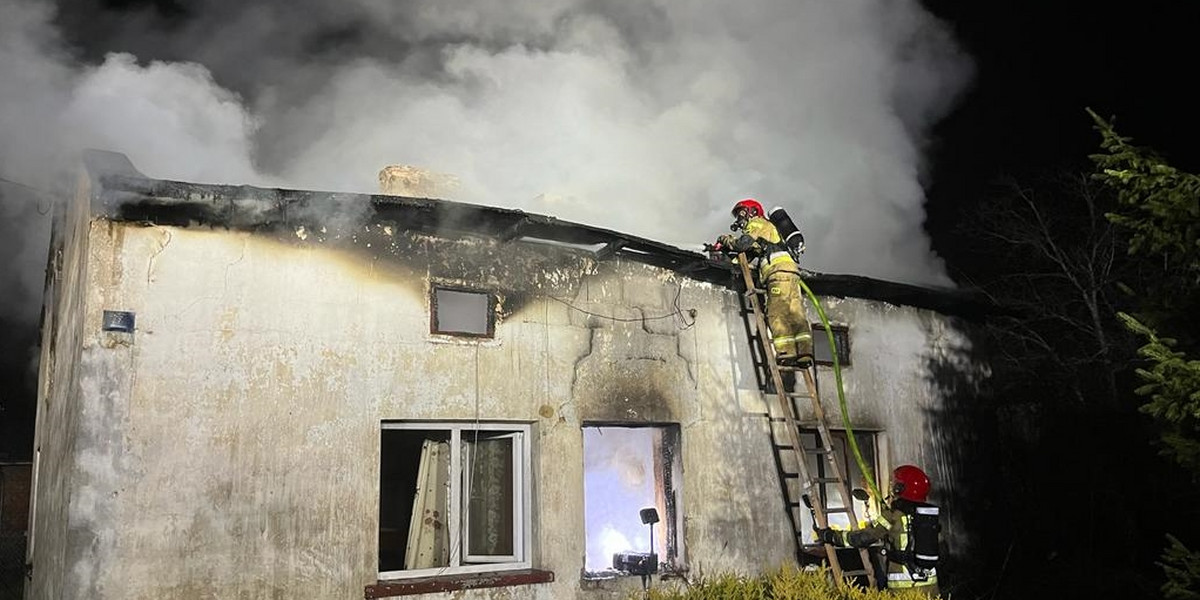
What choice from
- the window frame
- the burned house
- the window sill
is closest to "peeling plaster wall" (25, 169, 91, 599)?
the burned house

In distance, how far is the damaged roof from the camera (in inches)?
193

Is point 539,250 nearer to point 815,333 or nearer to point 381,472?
point 381,472

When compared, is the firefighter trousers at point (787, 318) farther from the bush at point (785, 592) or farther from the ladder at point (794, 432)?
the bush at point (785, 592)

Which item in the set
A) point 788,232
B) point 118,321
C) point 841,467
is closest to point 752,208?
point 788,232

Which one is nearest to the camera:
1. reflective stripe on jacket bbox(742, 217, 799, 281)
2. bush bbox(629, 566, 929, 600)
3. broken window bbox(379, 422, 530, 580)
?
bush bbox(629, 566, 929, 600)

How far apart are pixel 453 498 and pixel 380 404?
905mm

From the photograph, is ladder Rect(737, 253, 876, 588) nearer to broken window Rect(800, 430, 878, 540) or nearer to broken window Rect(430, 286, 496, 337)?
broken window Rect(800, 430, 878, 540)

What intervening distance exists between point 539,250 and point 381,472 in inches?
81.9

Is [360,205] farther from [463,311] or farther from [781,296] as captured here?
[781,296]

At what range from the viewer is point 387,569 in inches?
239

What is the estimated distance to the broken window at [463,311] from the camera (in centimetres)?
598

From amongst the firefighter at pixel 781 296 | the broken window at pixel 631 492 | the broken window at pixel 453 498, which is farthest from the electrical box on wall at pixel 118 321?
the firefighter at pixel 781 296

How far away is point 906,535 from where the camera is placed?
6.44m

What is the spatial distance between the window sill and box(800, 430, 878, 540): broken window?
2907mm
